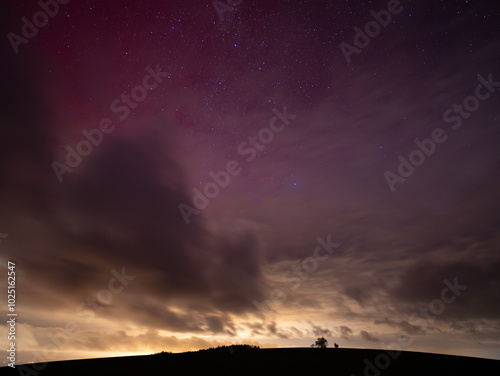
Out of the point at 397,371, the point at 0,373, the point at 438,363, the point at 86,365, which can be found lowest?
the point at 0,373

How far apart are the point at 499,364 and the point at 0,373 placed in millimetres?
39379

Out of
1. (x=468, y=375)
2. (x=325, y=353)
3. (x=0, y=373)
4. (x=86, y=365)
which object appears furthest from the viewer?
(x=325, y=353)

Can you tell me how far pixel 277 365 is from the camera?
26.0 meters

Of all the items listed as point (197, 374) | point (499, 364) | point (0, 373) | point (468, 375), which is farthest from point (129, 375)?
point (499, 364)

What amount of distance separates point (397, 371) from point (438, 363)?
5.83 metres

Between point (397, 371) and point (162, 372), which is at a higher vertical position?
point (397, 371)

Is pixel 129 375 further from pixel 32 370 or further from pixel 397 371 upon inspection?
pixel 397 371

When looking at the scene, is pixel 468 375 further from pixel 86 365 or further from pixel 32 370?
pixel 32 370

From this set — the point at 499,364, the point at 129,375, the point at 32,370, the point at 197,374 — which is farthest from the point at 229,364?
the point at 499,364

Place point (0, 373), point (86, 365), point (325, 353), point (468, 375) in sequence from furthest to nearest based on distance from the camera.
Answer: point (325, 353) < point (86, 365) < point (0, 373) < point (468, 375)

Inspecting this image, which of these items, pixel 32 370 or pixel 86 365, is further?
pixel 86 365

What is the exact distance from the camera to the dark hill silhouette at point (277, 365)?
78.9 ft

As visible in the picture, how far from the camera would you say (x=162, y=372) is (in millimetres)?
24438

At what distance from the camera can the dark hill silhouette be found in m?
24.1
